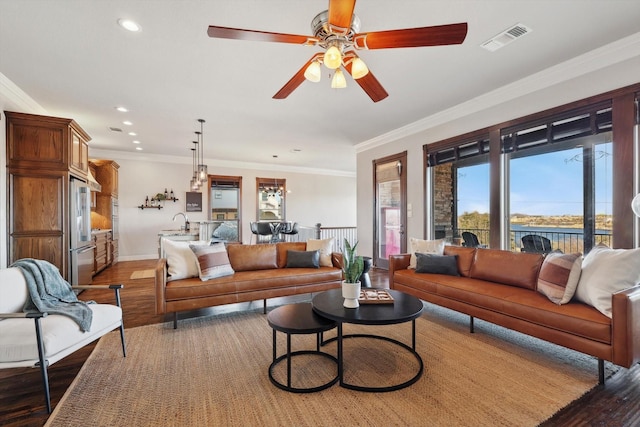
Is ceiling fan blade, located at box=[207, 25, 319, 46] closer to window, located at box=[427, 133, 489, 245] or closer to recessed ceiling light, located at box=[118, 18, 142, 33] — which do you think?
recessed ceiling light, located at box=[118, 18, 142, 33]

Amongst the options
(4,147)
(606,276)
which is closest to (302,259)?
(606,276)

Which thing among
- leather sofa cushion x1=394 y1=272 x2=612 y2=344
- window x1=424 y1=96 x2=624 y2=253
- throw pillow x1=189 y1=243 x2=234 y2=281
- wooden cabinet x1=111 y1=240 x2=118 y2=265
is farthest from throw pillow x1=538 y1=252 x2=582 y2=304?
wooden cabinet x1=111 y1=240 x2=118 y2=265

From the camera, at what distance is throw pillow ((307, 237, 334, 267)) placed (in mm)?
4184

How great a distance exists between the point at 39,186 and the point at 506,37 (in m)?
5.72

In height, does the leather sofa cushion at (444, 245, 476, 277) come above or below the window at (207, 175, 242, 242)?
below

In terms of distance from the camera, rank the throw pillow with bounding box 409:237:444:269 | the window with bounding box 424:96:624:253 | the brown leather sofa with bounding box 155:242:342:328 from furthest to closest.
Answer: the throw pillow with bounding box 409:237:444:269
the window with bounding box 424:96:624:253
the brown leather sofa with bounding box 155:242:342:328

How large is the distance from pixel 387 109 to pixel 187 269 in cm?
365

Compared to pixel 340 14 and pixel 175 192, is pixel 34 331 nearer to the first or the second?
pixel 340 14

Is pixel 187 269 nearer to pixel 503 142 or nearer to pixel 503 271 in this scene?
pixel 503 271

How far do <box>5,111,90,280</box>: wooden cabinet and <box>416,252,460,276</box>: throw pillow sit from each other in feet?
15.7

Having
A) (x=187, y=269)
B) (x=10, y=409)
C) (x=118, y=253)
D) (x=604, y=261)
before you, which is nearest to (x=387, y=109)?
(x=604, y=261)

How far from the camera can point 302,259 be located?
13.2 ft

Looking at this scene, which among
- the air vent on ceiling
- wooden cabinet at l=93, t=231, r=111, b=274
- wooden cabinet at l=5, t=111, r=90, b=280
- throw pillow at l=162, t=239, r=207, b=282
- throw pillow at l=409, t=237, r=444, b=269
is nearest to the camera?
the air vent on ceiling

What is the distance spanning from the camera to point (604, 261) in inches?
93.0
